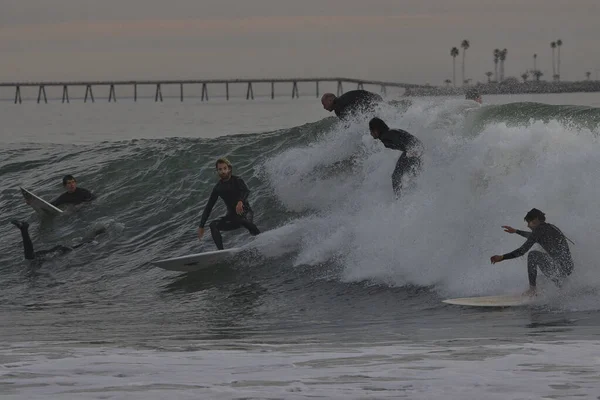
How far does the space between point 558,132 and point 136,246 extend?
7.22 metres

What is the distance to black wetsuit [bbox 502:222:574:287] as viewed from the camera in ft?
34.7

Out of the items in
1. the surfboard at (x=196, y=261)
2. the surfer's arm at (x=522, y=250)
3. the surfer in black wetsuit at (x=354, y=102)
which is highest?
the surfer in black wetsuit at (x=354, y=102)

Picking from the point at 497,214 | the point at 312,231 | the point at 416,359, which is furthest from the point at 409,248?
the point at 416,359

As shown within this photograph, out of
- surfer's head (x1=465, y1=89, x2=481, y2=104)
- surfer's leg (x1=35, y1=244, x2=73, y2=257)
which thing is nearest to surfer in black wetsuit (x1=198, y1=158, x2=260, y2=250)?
surfer's leg (x1=35, y1=244, x2=73, y2=257)

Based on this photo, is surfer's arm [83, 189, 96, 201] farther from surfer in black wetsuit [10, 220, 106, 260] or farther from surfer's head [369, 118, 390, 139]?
surfer's head [369, 118, 390, 139]

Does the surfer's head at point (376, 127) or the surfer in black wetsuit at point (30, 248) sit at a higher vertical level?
the surfer's head at point (376, 127)

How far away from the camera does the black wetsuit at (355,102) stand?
16.6m

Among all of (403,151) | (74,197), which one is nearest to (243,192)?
(403,151)

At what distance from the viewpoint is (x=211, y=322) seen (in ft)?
35.8

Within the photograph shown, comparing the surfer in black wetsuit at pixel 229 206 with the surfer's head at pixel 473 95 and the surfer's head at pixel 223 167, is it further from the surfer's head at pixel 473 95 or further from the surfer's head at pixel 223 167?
the surfer's head at pixel 473 95

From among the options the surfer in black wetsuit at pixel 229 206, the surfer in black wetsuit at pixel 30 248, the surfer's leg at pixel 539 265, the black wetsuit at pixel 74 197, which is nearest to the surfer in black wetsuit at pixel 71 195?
the black wetsuit at pixel 74 197

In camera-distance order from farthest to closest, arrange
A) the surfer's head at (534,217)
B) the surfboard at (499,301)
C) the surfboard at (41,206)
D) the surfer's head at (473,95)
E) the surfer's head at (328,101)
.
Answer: the surfer's head at (473,95) → the surfboard at (41,206) → the surfer's head at (328,101) → the surfer's head at (534,217) → the surfboard at (499,301)

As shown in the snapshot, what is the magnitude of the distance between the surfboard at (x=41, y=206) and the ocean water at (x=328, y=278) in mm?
223

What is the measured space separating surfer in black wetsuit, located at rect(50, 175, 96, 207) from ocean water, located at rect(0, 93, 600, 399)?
0.90 ft
